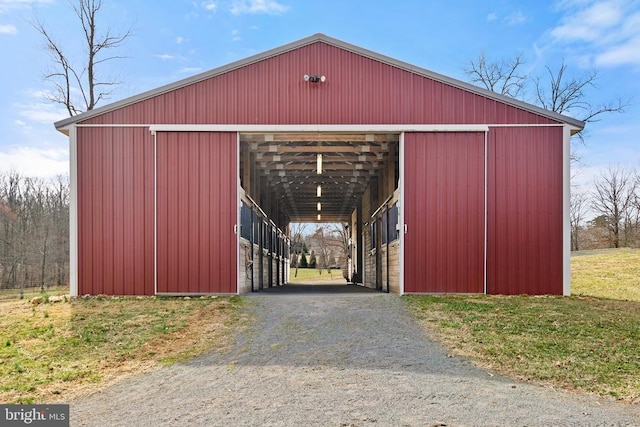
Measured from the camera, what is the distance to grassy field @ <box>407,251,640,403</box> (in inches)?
241

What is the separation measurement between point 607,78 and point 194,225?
2110 cm

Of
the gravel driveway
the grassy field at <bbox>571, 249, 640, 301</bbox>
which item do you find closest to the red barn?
the gravel driveway

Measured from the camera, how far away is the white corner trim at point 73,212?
10898 millimetres

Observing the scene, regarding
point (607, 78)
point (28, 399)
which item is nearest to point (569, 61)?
point (607, 78)

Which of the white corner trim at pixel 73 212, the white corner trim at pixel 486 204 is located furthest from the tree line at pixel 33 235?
the white corner trim at pixel 486 204

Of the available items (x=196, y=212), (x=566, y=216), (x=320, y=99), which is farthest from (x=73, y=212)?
(x=566, y=216)

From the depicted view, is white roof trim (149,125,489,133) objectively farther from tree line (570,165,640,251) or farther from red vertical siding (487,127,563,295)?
tree line (570,165,640,251)

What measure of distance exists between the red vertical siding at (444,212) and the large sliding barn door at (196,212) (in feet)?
11.1

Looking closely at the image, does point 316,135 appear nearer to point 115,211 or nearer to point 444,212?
point 444,212

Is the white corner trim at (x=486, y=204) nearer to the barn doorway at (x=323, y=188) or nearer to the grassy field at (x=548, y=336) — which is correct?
the grassy field at (x=548, y=336)

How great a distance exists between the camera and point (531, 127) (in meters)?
11.3

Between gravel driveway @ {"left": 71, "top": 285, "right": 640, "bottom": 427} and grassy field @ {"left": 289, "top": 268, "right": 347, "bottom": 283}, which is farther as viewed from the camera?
grassy field @ {"left": 289, "top": 268, "right": 347, "bottom": 283}

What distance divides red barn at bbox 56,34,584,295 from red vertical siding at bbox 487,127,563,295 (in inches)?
0.9

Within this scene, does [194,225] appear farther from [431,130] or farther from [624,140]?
[624,140]
